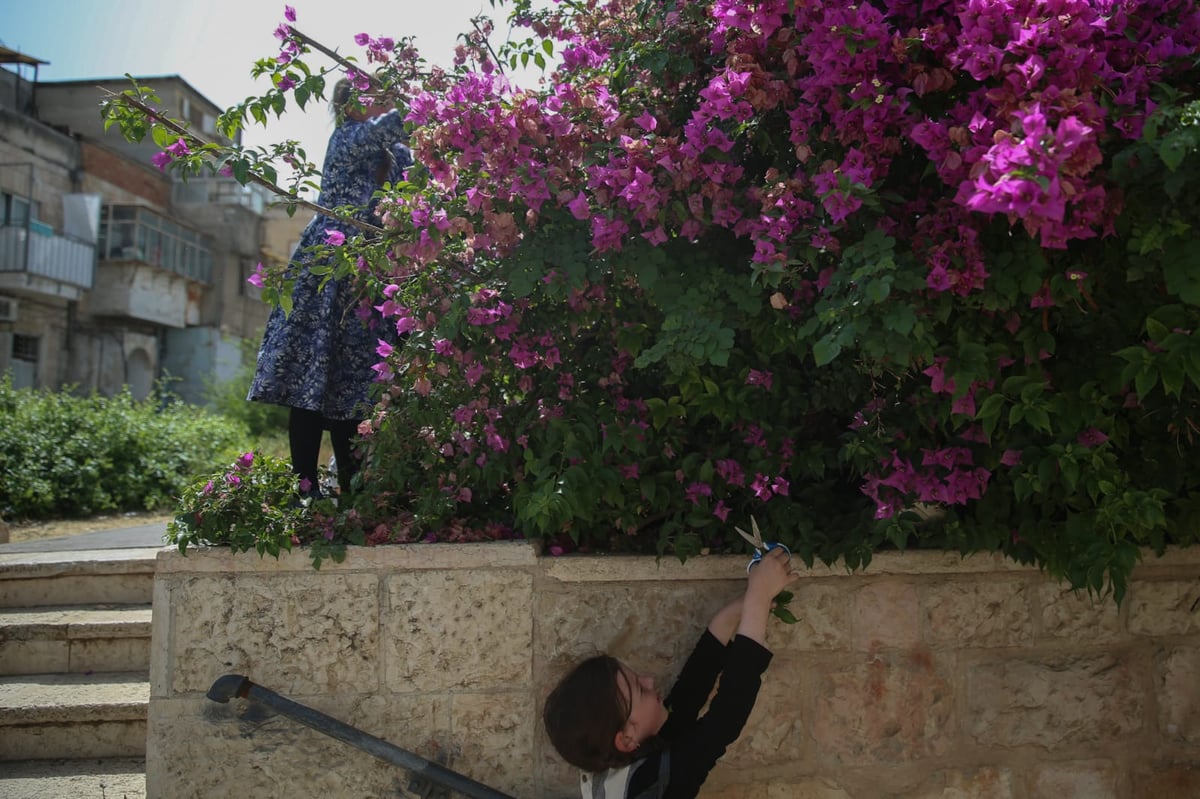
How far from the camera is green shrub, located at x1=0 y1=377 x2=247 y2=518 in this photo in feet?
24.6

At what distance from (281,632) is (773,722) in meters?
1.33

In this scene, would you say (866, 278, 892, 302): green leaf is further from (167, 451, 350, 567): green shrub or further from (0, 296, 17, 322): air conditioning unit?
(0, 296, 17, 322): air conditioning unit

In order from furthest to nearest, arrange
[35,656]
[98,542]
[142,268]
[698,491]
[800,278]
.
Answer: [142,268] < [98,542] < [35,656] < [698,491] < [800,278]

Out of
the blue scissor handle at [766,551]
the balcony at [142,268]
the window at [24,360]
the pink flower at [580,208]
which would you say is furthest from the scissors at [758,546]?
the balcony at [142,268]

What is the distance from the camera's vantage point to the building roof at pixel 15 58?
22569mm

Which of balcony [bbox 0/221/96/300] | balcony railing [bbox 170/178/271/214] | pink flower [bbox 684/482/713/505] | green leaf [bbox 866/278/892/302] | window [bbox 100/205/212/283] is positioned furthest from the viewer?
balcony railing [bbox 170/178/271/214]

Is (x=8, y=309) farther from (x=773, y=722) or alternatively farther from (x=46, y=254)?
(x=773, y=722)

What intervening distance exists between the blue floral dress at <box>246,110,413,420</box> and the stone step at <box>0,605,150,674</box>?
124cm

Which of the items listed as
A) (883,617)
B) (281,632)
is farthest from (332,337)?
(883,617)

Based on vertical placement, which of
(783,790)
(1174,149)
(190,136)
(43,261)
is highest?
(43,261)

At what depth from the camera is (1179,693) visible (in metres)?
2.70

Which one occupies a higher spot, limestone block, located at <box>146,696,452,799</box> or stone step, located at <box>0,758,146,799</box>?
limestone block, located at <box>146,696,452,799</box>

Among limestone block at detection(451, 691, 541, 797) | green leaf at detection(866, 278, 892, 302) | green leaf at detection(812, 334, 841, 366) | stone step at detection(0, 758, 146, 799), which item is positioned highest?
green leaf at detection(866, 278, 892, 302)

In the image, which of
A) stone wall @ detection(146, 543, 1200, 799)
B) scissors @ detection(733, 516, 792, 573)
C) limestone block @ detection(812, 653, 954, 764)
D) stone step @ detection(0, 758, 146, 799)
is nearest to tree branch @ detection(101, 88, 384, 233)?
stone wall @ detection(146, 543, 1200, 799)
